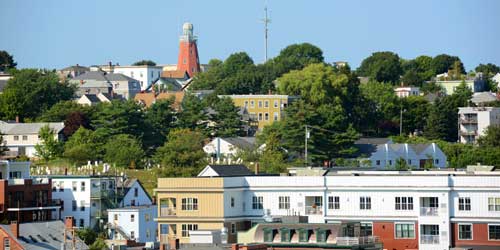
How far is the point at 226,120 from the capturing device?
134 m

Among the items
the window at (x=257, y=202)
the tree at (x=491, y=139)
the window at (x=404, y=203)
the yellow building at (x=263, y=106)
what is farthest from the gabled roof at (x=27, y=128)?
the window at (x=404, y=203)

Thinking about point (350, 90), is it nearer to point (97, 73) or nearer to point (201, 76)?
point (201, 76)

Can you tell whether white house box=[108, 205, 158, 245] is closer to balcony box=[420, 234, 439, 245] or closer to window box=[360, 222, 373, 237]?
window box=[360, 222, 373, 237]

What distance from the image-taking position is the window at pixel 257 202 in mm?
71312

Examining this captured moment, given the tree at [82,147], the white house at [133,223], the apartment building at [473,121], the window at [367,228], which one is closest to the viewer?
the window at [367,228]

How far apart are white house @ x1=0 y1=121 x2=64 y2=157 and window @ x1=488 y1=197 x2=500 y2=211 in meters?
65.3

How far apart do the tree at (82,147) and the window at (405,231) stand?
5020 centimetres

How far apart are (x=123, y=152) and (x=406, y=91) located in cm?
5554

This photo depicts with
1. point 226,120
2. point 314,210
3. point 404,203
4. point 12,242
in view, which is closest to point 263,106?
point 226,120

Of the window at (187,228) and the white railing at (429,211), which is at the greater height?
the white railing at (429,211)

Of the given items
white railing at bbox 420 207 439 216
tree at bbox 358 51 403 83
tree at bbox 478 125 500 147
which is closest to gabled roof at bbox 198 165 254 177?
white railing at bbox 420 207 439 216

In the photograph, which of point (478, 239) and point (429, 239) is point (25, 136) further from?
point (478, 239)

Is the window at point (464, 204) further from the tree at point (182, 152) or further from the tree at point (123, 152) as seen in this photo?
the tree at point (123, 152)

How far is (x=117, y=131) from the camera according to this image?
126188mm
